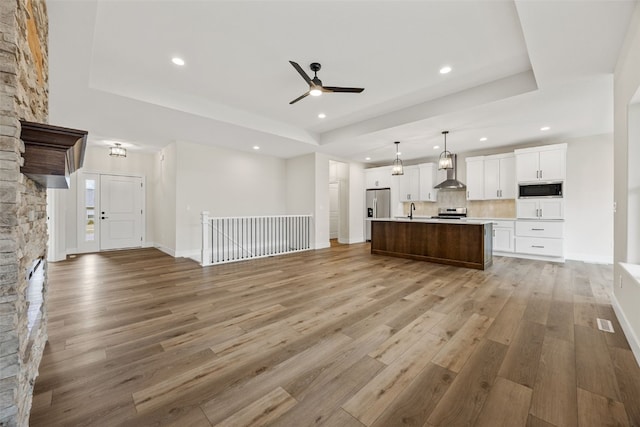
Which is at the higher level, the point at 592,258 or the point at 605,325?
the point at 592,258

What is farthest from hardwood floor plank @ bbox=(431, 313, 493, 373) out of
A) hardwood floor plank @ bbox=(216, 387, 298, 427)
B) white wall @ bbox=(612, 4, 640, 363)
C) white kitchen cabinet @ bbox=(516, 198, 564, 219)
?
white kitchen cabinet @ bbox=(516, 198, 564, 219)

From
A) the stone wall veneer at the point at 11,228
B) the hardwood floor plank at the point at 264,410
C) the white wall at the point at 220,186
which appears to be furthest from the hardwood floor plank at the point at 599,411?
the white wall at the point at 220,186

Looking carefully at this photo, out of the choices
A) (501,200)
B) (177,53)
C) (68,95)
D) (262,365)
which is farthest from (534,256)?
(68,95)

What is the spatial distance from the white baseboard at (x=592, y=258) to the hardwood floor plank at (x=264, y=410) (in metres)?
7.22

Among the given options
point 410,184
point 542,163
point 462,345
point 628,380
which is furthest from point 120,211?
point 542,163

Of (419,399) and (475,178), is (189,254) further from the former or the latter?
(475,178)

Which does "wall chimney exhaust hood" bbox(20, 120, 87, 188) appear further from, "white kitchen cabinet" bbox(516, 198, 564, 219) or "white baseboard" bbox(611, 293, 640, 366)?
"white kitchen cabinet" bbox(516, 198, 564, 219)

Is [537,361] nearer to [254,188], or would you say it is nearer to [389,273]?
[389,273]

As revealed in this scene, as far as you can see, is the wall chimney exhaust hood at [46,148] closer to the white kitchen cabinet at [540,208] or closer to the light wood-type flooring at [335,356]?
the light wood-type flooring at [335,356]

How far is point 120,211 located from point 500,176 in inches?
401

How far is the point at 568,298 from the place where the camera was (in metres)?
3.36

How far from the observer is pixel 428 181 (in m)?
7.77

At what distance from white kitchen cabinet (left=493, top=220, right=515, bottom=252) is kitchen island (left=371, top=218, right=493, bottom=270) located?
1321 mm

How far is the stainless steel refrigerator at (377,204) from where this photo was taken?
8664 millimetres
